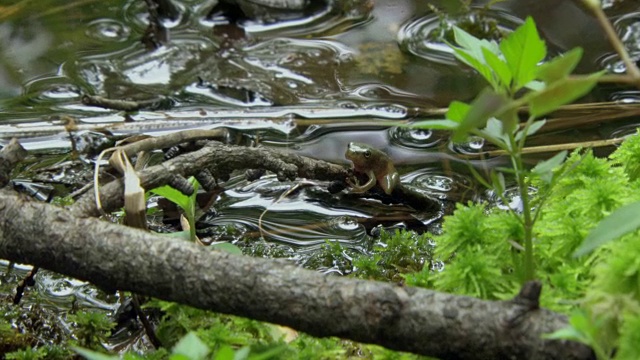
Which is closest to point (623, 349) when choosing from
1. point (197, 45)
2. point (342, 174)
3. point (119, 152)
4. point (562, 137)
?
point (119, 152)

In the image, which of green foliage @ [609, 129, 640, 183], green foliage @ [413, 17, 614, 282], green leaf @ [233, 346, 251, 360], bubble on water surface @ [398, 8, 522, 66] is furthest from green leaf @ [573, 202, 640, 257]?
bubble on water surface @ [398, 8, 522, 66]

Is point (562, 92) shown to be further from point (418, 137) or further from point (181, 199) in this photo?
point (418, 137)

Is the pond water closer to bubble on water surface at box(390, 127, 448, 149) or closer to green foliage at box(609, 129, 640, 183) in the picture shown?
bubble on water surface at box(390, 127, 448, 149)

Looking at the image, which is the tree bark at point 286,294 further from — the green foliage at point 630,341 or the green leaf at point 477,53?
the green leaf at point 477,53

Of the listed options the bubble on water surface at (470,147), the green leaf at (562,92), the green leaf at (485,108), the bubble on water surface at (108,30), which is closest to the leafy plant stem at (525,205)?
the green leaf at (562,92)

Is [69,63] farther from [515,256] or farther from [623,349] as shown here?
[623,349]
